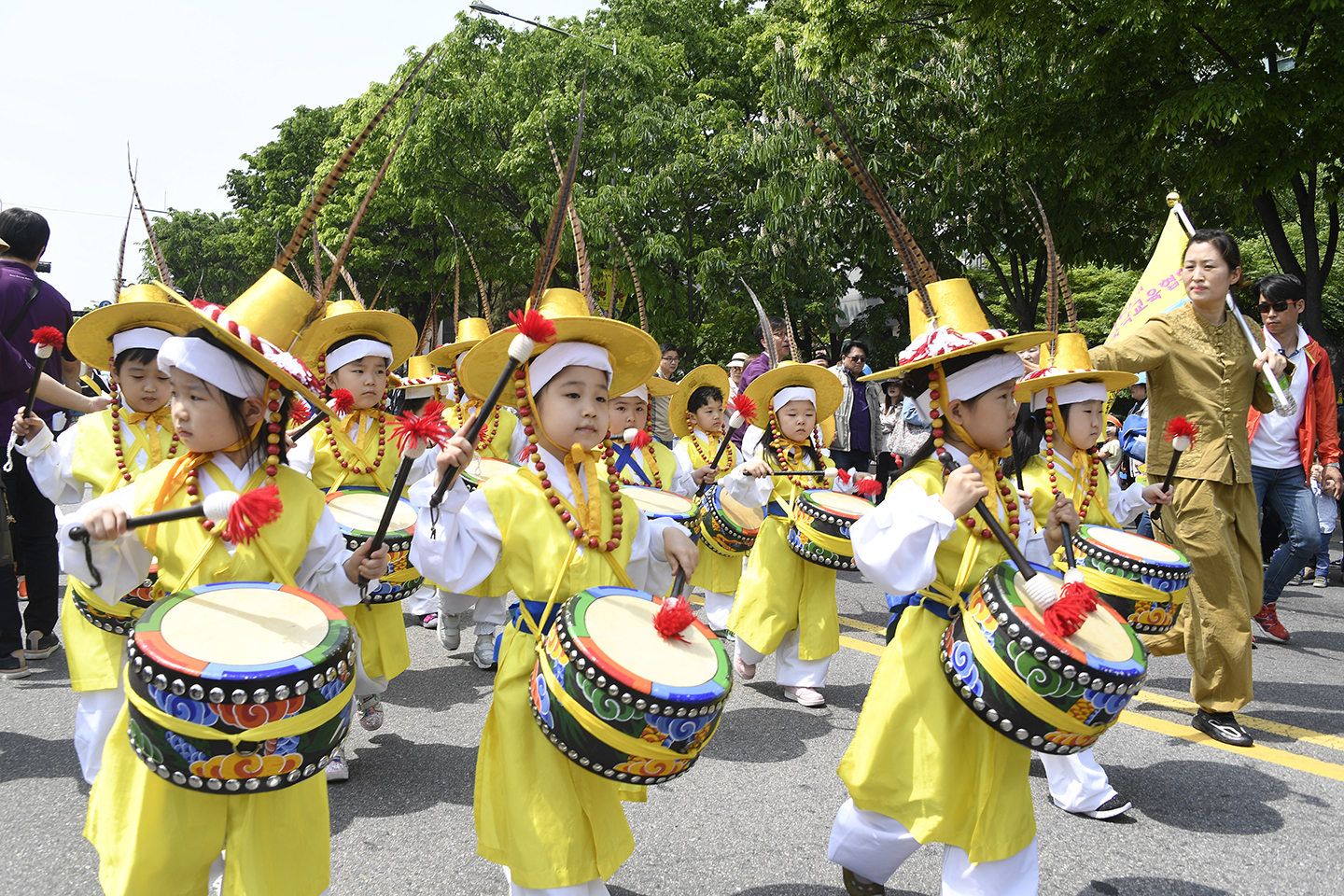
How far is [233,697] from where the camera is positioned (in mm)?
2068

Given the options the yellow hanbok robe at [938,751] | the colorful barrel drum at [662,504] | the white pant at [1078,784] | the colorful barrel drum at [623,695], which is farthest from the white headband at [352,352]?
the white pant at [1078,784]

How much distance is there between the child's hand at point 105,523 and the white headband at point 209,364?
1.47 feet

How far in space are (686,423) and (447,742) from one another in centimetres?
331

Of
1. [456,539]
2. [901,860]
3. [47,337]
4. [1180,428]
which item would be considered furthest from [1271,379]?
[47,337]

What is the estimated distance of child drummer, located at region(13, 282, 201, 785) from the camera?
321 cm

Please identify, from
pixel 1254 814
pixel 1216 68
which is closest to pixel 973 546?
pixel 1254 814

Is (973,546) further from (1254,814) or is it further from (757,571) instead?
(757,571)

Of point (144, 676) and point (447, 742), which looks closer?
point (144, 676)

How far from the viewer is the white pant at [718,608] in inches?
258

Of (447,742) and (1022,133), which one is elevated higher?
(1022,133)

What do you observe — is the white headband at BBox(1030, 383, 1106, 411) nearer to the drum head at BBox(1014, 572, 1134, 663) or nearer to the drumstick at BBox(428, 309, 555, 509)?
the drum head at BBox(1014, 572, 1134, 663)

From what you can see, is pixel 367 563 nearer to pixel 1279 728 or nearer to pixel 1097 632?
pixel 1097 632

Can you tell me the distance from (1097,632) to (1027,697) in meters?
0.34

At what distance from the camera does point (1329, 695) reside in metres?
5.19
